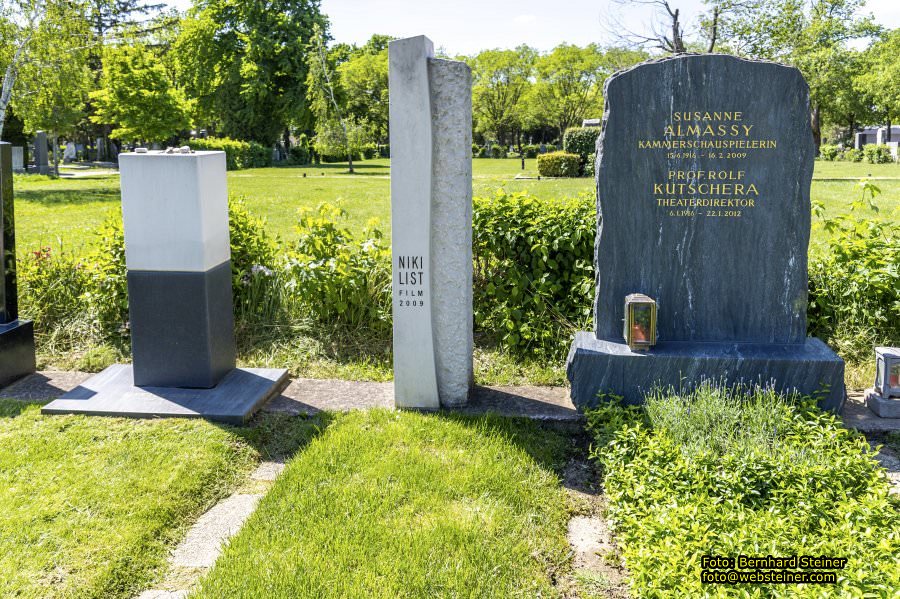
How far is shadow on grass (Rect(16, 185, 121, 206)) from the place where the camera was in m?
17.6

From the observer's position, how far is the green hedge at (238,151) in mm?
34031

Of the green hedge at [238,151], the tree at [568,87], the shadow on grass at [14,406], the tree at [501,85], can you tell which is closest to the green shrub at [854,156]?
the tree at [568,87]

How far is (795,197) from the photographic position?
488 centimetres

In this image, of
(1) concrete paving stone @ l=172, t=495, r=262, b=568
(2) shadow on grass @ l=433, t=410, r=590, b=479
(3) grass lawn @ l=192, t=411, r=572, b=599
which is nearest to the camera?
(3) grass lawn @ l=192, t=411, r=572, b=599

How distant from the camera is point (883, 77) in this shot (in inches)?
1754

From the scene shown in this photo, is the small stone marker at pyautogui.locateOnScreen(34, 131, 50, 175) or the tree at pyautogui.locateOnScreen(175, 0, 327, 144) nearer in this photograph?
the small stone marker at pyautogui.locateOnScreen(34, 131, 50, 175)

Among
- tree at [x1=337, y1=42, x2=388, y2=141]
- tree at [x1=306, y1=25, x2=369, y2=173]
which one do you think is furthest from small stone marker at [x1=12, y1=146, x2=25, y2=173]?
tree at [x1=337, y1=42, x2=388, y2=141]

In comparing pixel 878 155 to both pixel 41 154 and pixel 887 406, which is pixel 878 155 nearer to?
pixel 887 406

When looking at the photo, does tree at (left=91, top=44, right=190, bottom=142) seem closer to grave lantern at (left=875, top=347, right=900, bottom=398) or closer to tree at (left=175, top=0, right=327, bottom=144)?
tree at (left=175, top=0, right=327, bottom=144)

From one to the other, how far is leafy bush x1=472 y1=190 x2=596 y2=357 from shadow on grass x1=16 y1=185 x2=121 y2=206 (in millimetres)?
14019

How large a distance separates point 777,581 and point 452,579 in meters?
1.26

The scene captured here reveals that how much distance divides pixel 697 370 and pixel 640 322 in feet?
1.54

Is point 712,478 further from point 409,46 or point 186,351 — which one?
point 186,351

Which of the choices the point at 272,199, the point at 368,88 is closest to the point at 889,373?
the point at 272,199
